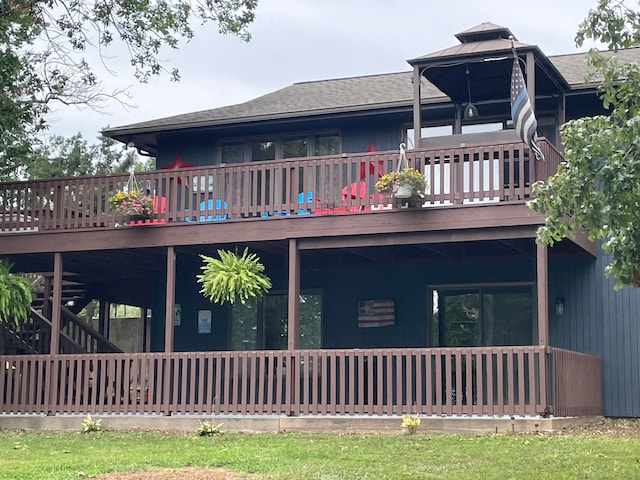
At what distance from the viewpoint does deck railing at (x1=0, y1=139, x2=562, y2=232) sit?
14.2 metres

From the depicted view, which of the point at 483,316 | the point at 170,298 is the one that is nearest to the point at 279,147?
the point at 170,298

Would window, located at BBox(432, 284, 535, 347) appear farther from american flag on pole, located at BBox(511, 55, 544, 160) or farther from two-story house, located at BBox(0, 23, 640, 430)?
american flag on pole, located at BBox(511, 55, 544, 160)

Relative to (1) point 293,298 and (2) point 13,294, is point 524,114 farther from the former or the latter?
(2) point 13,294

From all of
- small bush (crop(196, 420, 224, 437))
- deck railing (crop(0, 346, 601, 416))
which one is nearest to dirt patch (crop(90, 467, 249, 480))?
small bush (crop(196, 420, 224, 437))

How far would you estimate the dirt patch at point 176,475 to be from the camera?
9.38 metres

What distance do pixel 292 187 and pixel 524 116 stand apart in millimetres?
3959

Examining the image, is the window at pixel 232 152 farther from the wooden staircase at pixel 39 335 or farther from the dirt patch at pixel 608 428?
the dirt patch at pixel 608 428

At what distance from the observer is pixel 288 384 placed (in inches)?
570

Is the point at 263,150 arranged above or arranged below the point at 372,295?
above

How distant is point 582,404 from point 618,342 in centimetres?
194

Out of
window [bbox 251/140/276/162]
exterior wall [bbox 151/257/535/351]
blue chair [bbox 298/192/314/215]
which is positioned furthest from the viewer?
window [bbox 251/140/276/162]

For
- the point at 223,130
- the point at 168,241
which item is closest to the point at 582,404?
the point at 168,241

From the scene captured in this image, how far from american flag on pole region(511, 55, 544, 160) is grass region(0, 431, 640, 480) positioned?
156 inches

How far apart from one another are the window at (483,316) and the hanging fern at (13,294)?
7.14 m
